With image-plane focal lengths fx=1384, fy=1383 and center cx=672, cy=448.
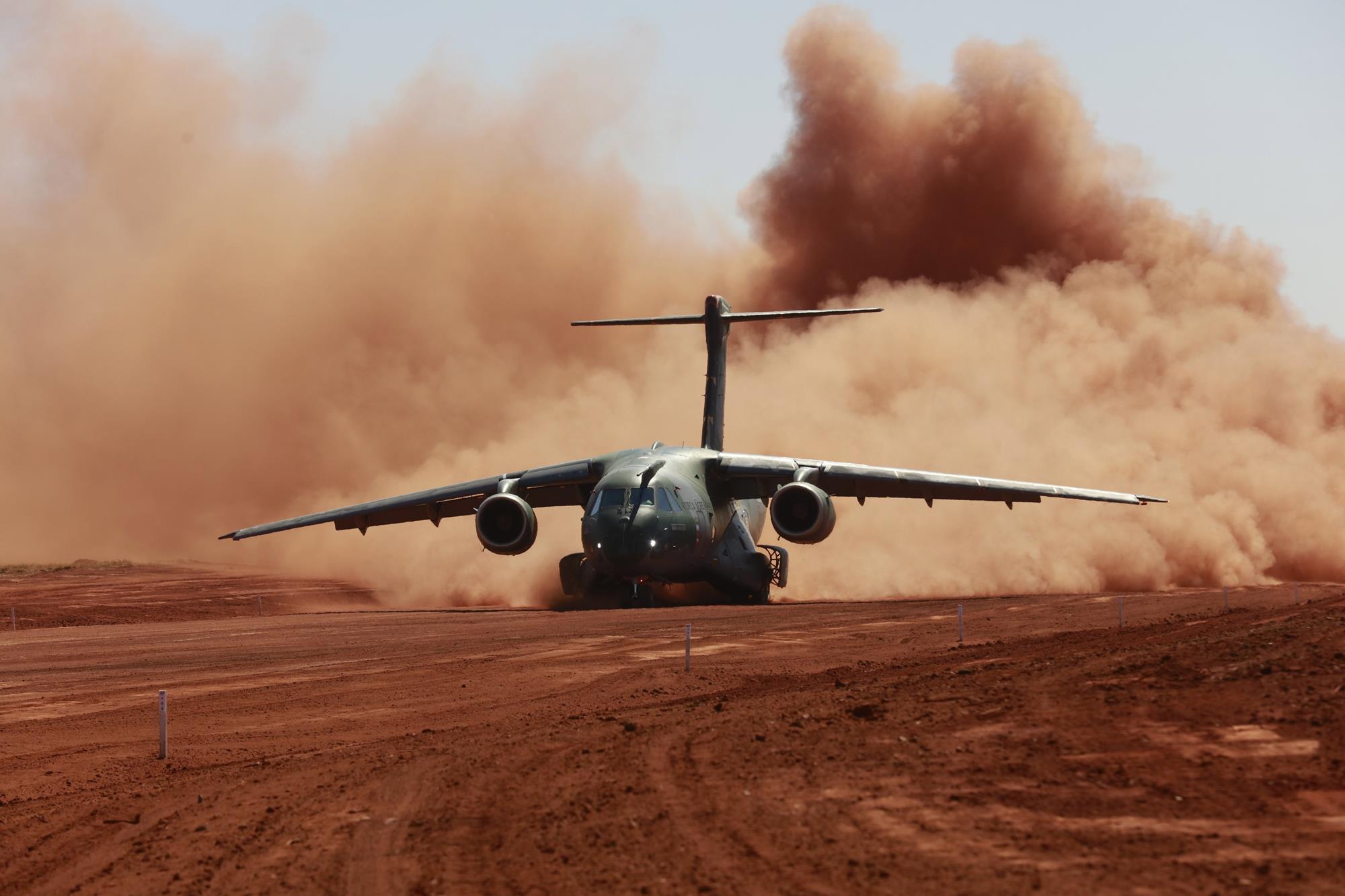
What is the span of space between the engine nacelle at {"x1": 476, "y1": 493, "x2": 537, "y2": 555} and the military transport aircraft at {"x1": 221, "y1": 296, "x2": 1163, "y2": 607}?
0.02 metres

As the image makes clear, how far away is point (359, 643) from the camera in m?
22.8

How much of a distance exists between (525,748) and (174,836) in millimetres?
3000

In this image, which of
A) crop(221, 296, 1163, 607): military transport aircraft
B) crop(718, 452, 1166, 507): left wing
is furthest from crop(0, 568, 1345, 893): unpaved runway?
crop(718, 452, 1166, 507): left wing

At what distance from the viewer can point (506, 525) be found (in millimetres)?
29172

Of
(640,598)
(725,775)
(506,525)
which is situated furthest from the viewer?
(640,598)

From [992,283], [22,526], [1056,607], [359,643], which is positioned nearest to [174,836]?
[359,643]

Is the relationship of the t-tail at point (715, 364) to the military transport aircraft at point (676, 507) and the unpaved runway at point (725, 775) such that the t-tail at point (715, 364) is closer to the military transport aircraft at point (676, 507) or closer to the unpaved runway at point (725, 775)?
the military transport aircraft at point (676, 507)

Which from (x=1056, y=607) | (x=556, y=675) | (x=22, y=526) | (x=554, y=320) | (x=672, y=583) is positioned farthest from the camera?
(x=554, y=320)

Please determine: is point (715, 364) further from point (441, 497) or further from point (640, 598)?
point (441, 497)

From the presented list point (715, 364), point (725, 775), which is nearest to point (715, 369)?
point (715, 364)

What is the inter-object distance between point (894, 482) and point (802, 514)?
2679 mm

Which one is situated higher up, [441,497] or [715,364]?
[715,364]

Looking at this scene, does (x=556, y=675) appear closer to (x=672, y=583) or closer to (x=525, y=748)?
(x=525, y=748)

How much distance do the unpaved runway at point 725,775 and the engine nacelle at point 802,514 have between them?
985 centimetres
